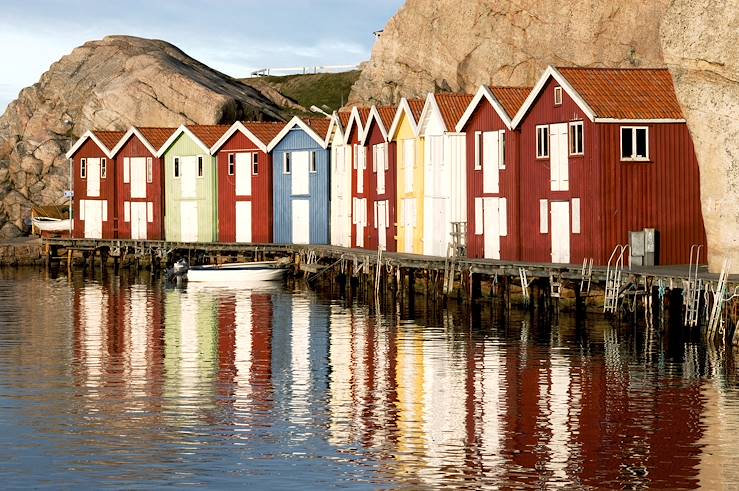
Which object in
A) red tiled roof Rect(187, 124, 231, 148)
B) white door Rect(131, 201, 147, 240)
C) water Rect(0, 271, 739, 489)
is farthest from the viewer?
white door Rect(131, 201, 147, 240)

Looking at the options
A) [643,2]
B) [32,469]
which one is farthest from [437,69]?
[32,469]

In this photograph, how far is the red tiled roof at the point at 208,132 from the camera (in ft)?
316

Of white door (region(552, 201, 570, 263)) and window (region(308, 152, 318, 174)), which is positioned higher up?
window (region(308, 152, 318, 174))

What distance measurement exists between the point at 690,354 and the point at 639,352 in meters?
1.78

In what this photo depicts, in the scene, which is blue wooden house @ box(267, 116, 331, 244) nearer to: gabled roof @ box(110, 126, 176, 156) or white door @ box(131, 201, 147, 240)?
gabled roof @ box(110, 126, 176, 156)

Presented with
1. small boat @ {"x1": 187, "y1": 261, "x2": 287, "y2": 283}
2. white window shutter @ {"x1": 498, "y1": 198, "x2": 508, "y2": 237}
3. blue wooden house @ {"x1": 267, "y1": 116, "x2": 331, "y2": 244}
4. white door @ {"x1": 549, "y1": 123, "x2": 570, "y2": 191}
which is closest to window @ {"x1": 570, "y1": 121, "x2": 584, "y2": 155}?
white door @ {"x1": 549, "y1": 123, "x2": 570, "y2": 191}

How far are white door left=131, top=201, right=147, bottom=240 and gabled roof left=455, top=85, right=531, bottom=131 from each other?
3946 cm

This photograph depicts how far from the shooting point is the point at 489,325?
5525 centimetres

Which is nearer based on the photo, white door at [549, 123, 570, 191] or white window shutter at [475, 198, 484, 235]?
white door at [549, 123, 570, 191]

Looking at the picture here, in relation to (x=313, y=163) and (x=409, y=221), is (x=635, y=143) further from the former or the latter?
(x=313, y=163)

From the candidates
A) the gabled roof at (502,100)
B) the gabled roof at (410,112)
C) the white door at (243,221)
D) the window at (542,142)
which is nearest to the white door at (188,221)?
the white door at (243,221)

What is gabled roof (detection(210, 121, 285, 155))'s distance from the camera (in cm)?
9300

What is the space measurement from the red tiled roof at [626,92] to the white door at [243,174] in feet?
124

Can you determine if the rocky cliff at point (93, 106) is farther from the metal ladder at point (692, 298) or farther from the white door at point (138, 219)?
the metal ladder at point (692, 298)
